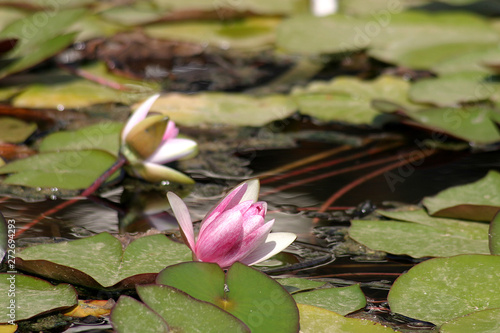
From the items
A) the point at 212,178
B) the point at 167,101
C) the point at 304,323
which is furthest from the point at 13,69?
the point at 304,323

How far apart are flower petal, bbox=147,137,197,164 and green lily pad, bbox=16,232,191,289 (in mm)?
353

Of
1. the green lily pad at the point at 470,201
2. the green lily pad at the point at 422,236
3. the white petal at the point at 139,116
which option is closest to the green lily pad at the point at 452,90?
the green lily pad at the point at 470,201

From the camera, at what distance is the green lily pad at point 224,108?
1.89 meters

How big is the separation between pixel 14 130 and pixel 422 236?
4.03 ft

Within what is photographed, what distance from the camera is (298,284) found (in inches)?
40.5

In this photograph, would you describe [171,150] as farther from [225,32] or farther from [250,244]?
[225,32]

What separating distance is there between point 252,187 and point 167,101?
3.43 ft

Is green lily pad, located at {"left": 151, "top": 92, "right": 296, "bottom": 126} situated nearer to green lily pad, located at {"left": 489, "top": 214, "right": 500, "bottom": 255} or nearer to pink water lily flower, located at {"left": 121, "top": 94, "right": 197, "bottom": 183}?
pink water lily flower, located at {"left": 121, "top": 94, "right": 197, "bottom": 183}

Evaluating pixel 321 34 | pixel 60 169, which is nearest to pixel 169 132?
pixel 60 169

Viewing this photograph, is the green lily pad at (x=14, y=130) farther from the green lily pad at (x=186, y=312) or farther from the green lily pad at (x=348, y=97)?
the green lily pad at (x=186, y=312)

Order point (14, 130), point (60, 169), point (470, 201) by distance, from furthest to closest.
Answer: point (14, 130) → point (60, 169) → point (470, 201)

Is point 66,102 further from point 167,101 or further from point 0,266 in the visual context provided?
point 0,266

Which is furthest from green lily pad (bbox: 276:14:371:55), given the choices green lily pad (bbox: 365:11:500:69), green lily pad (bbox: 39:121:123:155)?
green lily pad (bbox: 39:121:123:155)

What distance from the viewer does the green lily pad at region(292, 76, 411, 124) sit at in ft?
6.51
